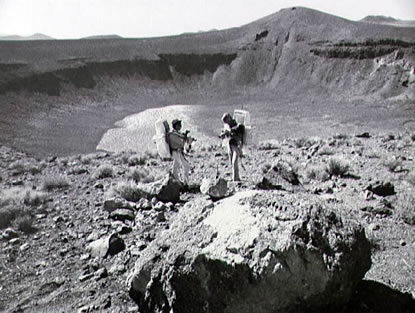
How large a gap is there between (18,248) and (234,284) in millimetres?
4799

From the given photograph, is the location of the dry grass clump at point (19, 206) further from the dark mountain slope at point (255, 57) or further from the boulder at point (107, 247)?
the dark mountain slope at point (255, 57)

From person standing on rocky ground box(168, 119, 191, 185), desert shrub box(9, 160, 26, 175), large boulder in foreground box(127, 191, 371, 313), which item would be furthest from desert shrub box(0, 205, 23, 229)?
desert shrub box(9, 160, 26, 175)

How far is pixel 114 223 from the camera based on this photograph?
24.0 ft

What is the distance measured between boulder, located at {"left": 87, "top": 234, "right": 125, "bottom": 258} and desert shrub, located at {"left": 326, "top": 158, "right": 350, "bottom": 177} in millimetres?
5682

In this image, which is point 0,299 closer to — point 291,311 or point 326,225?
point 291,311

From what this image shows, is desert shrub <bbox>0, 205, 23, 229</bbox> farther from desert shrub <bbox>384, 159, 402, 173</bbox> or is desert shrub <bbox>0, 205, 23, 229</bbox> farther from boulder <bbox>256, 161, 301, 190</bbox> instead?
desert shrub <bbox>384, 159, 402, 173</bbox>

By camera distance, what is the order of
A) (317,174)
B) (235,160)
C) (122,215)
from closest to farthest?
(122,215)
(235,160)
(317,174)

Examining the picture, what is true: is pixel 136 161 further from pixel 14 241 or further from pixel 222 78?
pixel 222 78

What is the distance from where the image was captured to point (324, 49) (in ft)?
188

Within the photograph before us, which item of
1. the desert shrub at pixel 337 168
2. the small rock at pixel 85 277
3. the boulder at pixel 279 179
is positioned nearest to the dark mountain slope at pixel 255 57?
the desert shrub at pixel 337 168

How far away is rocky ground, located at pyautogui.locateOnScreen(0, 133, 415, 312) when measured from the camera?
535cm

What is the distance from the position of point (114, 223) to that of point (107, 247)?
1083 mm

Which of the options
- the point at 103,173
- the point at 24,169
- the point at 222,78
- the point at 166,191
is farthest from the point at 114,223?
the point at 222,78

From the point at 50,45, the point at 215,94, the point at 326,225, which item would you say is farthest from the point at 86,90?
the point at 326,225
